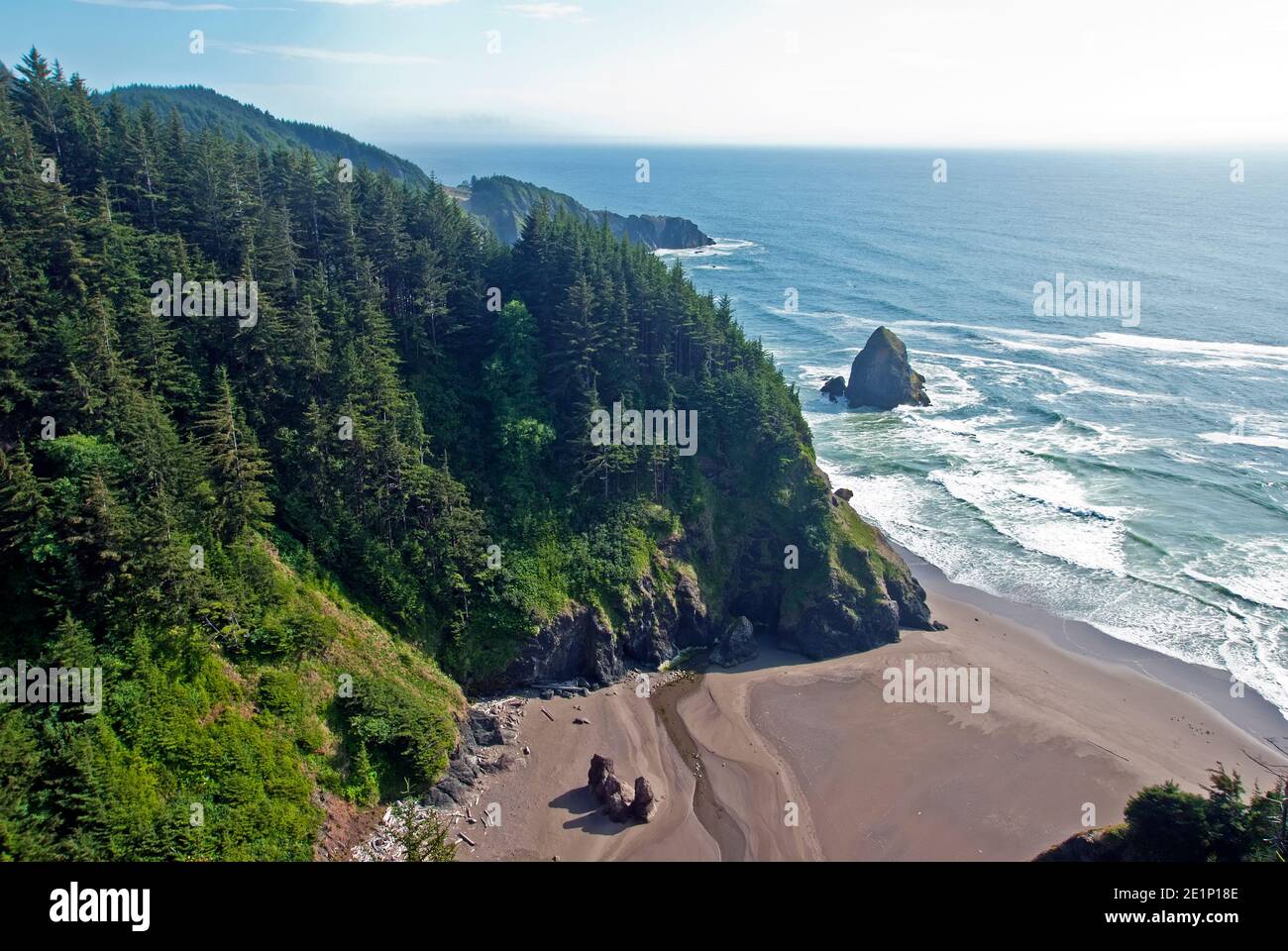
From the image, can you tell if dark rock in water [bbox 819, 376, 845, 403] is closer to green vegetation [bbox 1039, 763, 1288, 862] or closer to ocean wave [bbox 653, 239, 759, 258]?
green vegetation [bbox 1039, 763, 1288, 862]

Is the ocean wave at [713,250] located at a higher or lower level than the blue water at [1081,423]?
higher

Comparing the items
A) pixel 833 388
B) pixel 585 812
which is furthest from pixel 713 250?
pixel 585 812

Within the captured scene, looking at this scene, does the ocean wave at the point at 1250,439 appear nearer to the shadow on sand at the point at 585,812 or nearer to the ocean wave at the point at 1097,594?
the ocean wave at the point at 1097,594

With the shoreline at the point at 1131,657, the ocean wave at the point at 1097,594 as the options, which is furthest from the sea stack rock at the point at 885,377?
the shoreline at the point at 1131,657

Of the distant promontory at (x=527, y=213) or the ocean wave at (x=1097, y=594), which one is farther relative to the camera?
the distant promontory at (x=527, y=213)

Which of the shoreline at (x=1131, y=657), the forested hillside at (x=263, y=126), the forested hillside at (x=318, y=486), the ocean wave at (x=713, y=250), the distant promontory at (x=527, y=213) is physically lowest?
the shoreline at (x=1131, y=657)

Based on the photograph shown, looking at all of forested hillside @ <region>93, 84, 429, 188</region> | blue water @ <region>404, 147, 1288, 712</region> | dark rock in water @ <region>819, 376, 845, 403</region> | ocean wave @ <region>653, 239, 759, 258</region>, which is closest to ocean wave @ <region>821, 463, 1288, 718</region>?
blue water @ <region>404, 147, 1288, 712</region>

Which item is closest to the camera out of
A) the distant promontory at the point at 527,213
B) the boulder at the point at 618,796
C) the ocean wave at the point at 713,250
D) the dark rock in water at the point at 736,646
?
the boulder at the point at 618,796

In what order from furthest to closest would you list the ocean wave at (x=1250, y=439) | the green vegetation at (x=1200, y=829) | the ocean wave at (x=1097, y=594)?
the ocean wave at (x=1250, y=439), the ocean wave at (x=1097, y=594), the green vegetation at (x=1200, y=829)
